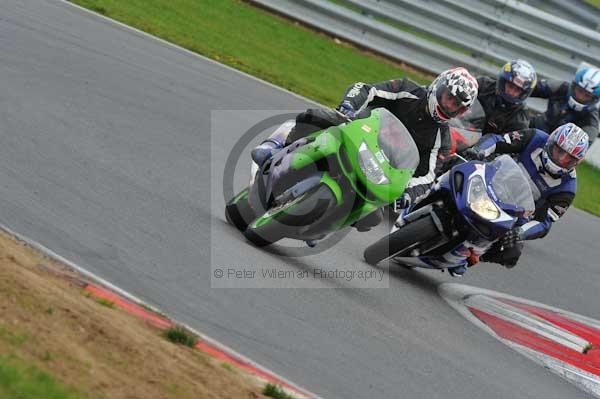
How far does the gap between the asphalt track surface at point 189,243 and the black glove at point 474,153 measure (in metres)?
1.16

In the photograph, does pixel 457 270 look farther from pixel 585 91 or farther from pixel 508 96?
pixel 585 91

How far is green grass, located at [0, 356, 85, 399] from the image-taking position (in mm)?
3973

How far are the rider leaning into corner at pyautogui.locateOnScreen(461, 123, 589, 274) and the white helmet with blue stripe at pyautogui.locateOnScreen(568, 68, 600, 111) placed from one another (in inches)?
70.1

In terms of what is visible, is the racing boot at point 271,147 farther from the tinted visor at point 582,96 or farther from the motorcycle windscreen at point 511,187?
the tinted visor at point 582,96

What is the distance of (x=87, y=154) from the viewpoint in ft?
27.5

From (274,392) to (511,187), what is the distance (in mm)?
4121

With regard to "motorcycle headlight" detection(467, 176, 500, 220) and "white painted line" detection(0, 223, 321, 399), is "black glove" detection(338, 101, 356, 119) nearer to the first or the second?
"motorcycle headlight" detection(467, 176, 500, 220)

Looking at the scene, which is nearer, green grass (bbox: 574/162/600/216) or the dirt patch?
the dirt patch

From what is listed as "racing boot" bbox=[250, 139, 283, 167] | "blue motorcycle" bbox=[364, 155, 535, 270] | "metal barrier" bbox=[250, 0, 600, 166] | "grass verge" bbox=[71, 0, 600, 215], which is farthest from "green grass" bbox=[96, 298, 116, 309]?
"metal barrier" bbox=[250, 0, 600, 166]

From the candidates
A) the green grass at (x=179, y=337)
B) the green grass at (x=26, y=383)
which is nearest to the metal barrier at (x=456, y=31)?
the green grass at (x=179, y=337)

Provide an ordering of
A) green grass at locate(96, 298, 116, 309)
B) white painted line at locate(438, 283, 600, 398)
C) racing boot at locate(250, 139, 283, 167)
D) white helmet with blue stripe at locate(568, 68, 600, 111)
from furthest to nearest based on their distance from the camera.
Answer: white helmet with blue stripe at locate(568, 68, 600, 111), racing boot at locate(250, 139, 283, 167), white painted line at locate(438, 283, 600, 398), green grass at locate(96, 298, 116, 309)

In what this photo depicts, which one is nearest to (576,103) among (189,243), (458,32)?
(458,32)

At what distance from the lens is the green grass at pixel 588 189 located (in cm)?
1505

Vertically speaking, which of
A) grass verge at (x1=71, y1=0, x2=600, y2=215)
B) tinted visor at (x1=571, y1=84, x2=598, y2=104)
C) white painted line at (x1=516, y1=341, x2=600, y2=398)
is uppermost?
tinted visor at (x1=571, y1=84, x2=598, y2=104)
